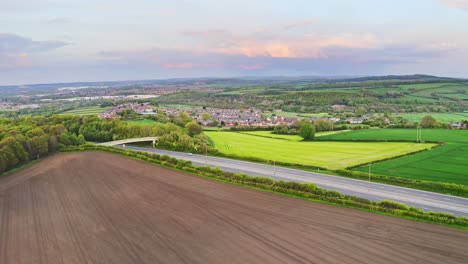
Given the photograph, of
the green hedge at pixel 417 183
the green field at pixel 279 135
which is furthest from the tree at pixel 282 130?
the green hedge at pixel 417 183

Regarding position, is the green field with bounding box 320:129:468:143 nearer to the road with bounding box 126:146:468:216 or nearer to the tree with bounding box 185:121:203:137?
the road with bounding box 126:146:468:216

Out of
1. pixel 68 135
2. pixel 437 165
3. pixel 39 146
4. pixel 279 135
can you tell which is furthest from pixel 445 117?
pixel 39 146

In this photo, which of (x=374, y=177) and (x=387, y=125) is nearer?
(x=374, y=177)

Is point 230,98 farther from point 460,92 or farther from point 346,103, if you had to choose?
point 460,92

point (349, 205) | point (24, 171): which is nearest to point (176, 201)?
point (349, 205)

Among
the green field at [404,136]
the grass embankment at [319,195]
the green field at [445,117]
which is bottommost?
the grass embankment at [319,195]

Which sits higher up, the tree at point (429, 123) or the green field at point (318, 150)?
the tree at point (429, 123)

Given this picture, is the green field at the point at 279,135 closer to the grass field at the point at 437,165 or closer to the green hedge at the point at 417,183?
the grass field at the point at 437,165

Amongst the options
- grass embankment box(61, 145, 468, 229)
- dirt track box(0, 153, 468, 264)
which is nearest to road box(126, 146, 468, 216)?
grass embankment box(61, 145, 468, 229)
